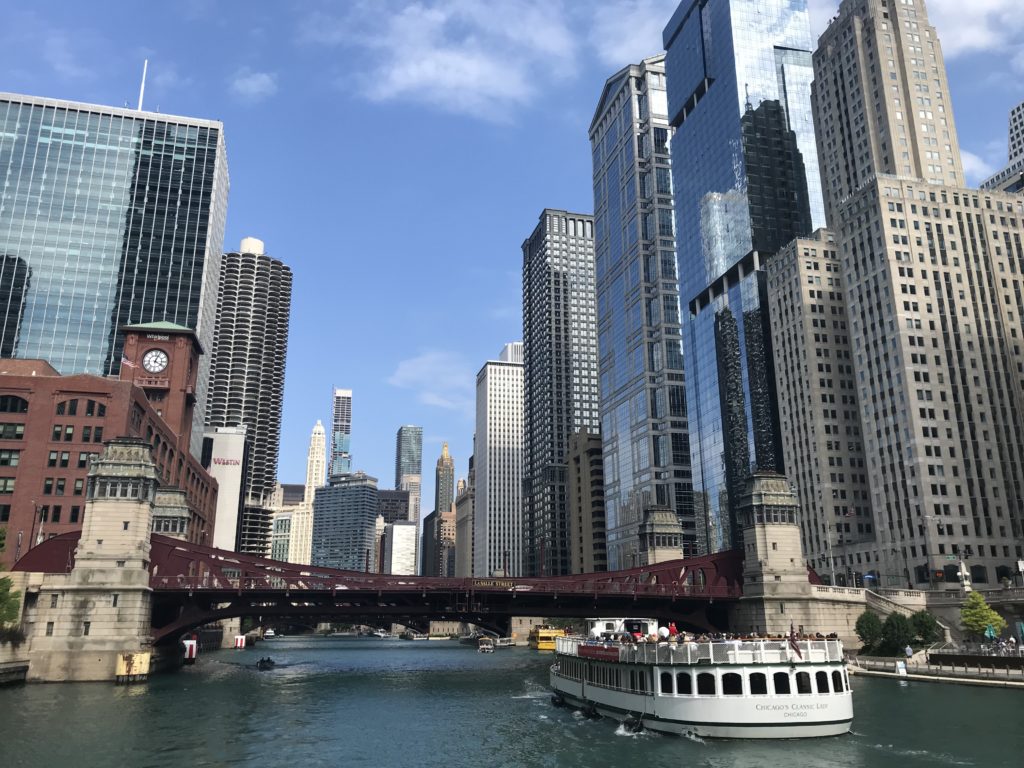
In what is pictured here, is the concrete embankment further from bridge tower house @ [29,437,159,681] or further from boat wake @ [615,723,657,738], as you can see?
bridge tower house @ [29,437,159,681]

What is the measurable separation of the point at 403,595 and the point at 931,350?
95.6 metres

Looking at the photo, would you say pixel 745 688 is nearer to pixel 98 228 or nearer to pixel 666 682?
pixel 666 682

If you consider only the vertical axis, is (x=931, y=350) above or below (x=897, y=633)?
above

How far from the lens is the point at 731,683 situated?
164 ft

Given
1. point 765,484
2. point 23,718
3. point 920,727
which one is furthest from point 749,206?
point 23,718

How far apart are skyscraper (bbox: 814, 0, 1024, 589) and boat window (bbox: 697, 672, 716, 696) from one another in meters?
85.1

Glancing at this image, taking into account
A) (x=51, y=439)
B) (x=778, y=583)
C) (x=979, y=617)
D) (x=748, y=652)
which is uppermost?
(x=51, y=439)

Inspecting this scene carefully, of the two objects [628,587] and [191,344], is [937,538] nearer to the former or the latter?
[628,587]

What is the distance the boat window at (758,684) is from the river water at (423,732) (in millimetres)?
2800

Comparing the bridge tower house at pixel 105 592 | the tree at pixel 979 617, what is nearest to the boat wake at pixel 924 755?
the tree at pixel 979 617

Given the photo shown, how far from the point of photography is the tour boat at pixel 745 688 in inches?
1882

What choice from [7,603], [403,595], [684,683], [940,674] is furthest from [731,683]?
[7,603]

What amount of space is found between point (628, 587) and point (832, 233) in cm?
10131

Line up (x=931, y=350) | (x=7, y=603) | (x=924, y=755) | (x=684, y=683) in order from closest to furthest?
(x=924, y=755) < (x=684, y=683) < (x=7, y=603) < (x=931, y=350)
